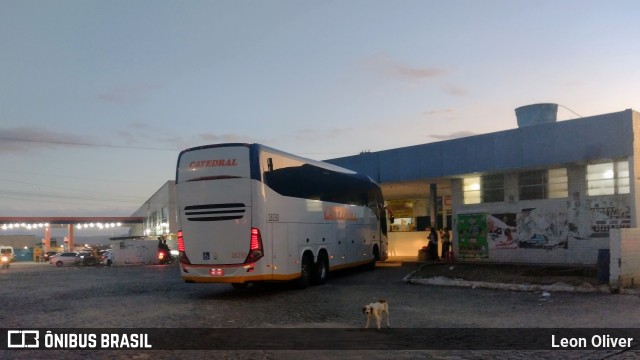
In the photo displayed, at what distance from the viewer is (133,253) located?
126 ft

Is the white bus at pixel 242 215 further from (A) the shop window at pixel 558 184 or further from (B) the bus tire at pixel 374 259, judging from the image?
(A) the shop window at pixel 558 184

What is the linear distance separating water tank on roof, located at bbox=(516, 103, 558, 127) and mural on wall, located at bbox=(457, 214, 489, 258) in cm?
479

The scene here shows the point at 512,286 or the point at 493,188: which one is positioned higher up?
the point at 493,188

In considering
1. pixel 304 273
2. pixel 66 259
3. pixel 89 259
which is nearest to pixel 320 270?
pixel 304 273

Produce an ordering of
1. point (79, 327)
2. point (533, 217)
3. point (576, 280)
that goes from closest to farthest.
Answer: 1. point (79, 327)
2. point (576, 280)
3. point (533, 217)

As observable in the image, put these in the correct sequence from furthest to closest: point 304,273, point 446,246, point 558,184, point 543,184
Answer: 1. point 446,246
2. point 543,184
3. point 558,184
4. point 304,273

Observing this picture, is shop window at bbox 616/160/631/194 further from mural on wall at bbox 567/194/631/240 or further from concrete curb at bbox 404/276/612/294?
concrete curb at bbox 404/276/612/294

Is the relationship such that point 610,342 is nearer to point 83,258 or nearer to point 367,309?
point 367,309

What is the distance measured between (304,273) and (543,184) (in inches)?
437

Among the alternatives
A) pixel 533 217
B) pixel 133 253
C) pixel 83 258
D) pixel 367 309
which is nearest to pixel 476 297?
pixel 367 309

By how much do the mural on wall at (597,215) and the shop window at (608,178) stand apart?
0.84ft

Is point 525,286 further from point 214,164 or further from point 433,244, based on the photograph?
point 433,244

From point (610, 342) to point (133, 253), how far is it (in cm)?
3475

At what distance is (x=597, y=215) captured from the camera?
66.3 ft
